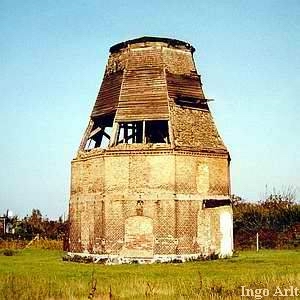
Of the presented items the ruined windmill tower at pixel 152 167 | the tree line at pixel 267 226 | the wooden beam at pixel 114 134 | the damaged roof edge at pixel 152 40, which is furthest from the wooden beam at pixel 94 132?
the tree line at pixel 267 226

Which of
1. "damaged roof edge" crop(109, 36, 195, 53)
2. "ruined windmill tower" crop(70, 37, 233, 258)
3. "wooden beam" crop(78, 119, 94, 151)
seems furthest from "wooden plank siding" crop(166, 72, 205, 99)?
"wooden beam" crop(78, 119, 94, 151)

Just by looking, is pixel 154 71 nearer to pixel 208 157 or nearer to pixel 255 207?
pixel 208 157

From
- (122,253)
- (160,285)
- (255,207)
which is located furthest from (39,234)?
(160,285)

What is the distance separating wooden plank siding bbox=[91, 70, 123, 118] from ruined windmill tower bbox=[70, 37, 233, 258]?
64 mm

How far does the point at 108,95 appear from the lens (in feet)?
102

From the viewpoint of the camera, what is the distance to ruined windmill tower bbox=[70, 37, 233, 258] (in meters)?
27.5

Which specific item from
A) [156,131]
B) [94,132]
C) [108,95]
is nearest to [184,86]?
[156,131]

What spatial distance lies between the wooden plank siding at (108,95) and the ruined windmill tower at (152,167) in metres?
0.06

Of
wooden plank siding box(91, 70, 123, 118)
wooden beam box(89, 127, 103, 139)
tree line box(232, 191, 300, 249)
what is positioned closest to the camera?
wooden plank siding box(91, 70, 123, 118)

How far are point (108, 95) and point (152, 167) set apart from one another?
17.7ft

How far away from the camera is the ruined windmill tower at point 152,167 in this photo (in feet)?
90.2

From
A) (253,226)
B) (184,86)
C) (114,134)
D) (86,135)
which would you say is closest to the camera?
A: (114,134)

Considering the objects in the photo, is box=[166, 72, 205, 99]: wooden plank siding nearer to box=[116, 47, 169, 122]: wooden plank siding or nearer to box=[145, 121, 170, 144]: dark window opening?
box=[116, 47, 169, 122]: wooden plank siding

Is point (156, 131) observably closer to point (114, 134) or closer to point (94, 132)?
point (94, 132)
